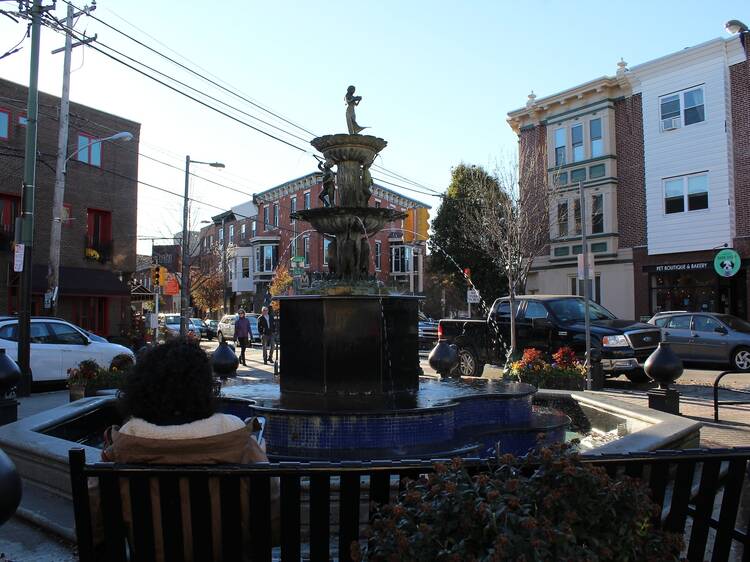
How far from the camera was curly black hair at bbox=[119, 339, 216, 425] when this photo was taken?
256 cm

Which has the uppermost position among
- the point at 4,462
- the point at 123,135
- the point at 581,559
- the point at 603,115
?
the point at 603,115

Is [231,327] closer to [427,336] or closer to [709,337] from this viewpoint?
[427,336]

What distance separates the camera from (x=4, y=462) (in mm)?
2342

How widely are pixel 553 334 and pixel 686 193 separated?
15.0 m

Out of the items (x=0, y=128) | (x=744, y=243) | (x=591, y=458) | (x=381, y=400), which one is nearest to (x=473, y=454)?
(x=381, y=400)

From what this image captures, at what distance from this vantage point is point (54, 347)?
1398 cm

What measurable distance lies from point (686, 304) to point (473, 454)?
23408 millimetres

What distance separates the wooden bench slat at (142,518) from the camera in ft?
8.11

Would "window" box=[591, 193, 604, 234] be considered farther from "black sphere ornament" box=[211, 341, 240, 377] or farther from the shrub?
the shrub

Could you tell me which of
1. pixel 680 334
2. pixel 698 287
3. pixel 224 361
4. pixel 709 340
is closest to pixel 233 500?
pixel 224 361

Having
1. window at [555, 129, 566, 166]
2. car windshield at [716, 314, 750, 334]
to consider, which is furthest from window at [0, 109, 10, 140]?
car windshield at [716, 314, 750, 334]

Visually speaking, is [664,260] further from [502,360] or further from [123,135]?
[123,135]

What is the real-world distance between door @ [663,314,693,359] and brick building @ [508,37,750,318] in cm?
769

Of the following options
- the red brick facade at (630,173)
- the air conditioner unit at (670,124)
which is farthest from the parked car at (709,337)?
the air conditioner unit at (670,124)
